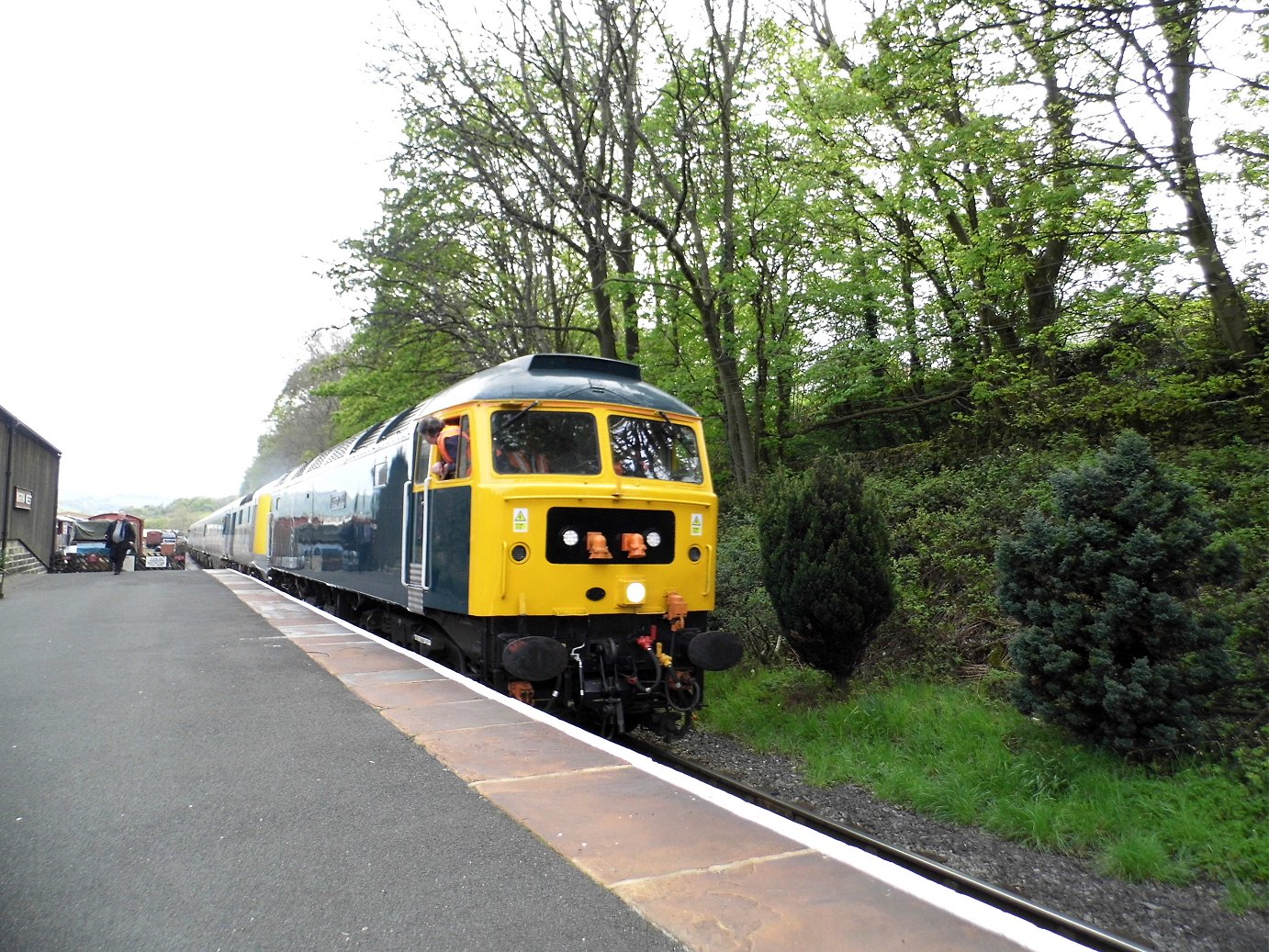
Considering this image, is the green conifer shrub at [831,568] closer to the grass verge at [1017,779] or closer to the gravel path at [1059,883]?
the grass verge at [1017,779]

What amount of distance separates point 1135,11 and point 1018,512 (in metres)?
5.07

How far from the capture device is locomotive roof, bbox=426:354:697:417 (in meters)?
7.34

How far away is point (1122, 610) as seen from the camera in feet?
18.4

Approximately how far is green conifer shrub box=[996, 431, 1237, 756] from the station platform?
295cm

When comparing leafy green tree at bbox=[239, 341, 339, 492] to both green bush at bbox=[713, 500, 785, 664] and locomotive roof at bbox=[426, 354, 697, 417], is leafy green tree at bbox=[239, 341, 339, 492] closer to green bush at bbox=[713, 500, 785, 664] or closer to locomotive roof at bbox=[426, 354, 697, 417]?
green bush at bbox=[713, 500, 785, 664]

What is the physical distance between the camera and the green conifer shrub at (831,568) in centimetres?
794

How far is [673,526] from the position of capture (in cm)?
742

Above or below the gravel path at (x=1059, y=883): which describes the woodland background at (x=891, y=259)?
above

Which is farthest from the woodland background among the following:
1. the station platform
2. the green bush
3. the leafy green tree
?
the leafy green tree

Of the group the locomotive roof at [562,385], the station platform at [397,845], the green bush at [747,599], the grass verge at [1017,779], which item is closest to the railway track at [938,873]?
the grass verge at [1017,779]

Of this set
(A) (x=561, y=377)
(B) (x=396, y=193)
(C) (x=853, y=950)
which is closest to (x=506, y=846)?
(C) (x=853, y=950)

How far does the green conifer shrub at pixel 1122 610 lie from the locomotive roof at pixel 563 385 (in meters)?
3.30

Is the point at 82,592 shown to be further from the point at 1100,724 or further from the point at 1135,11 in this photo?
the point at 1135,11

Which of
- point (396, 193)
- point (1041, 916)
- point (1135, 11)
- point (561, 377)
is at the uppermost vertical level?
point (396, 193)
